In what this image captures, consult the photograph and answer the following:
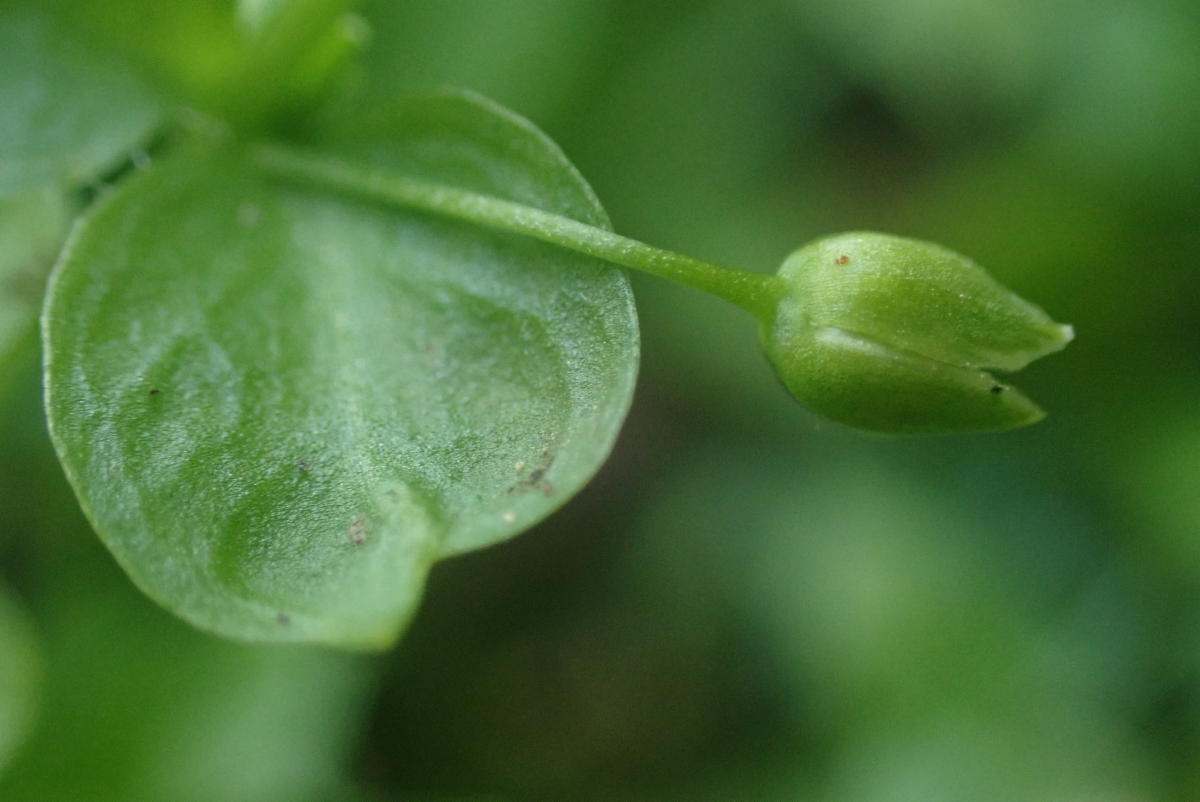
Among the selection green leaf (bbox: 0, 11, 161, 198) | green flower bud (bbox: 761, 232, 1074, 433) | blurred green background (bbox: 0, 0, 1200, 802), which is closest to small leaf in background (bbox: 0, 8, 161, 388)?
green leaf (bbox: 0, 11, 161, 198)

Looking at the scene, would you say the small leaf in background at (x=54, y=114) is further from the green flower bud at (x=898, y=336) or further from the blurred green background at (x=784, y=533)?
the green flower bud at (x=898, y=336)

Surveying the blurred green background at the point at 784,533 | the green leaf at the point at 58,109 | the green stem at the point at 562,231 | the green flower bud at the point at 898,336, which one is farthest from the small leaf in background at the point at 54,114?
the green flower bud at the point at 898,336

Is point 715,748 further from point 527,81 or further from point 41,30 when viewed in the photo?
point 41,30

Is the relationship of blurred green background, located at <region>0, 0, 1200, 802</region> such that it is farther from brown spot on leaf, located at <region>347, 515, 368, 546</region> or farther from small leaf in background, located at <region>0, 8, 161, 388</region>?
brown spot on leaf, located at <region>347, 515, 368, 546</region>

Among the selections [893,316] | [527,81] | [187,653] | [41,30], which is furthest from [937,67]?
[187,653]

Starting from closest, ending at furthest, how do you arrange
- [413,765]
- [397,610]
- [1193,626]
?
[397,610] → [1193,626] → [413,765]
